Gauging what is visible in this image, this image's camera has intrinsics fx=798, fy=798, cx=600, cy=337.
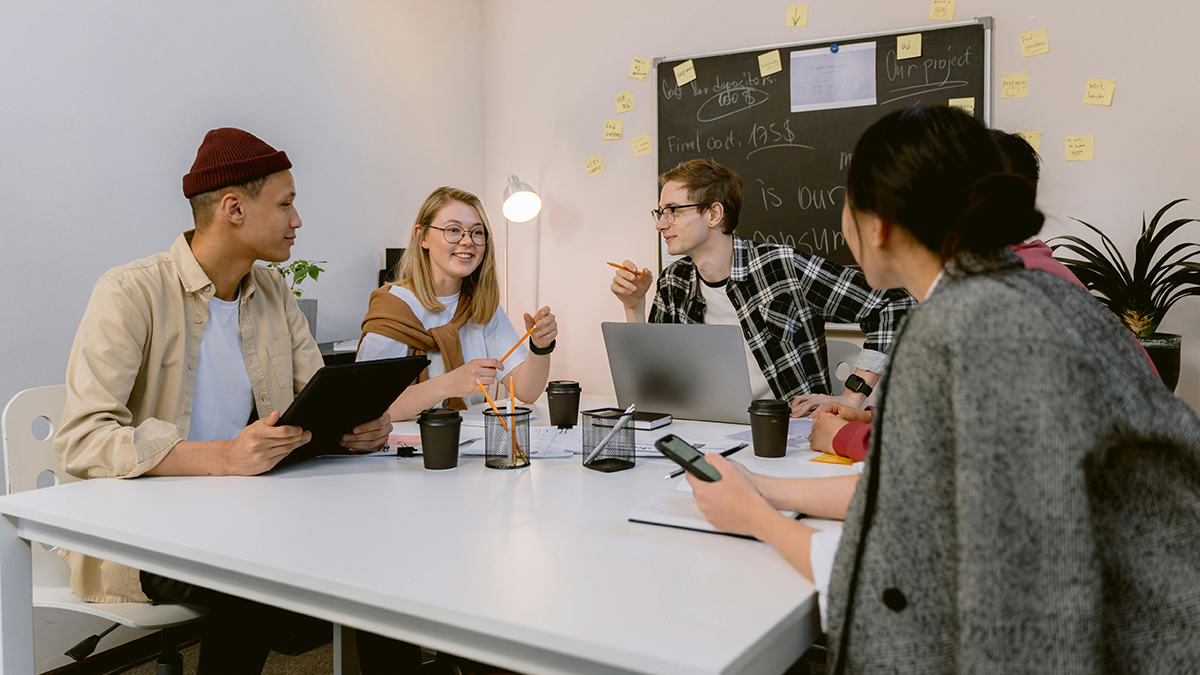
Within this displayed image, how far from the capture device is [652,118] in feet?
11.5

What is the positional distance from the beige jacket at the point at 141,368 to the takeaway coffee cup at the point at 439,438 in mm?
413

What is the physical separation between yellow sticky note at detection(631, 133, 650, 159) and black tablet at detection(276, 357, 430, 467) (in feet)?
7.42

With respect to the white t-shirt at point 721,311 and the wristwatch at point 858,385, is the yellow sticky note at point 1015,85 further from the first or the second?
the wristwatch at point 858,385

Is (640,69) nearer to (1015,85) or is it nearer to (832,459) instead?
(1015,85)

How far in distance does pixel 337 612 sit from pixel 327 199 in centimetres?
242

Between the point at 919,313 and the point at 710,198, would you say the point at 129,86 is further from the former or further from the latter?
the point at 919,313

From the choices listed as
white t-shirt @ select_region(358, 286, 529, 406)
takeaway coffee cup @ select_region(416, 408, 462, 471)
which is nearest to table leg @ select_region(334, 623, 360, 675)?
takeaway coffee cup @ select_region(416, 408, 462, 471)

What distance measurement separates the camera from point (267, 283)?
1.79 m

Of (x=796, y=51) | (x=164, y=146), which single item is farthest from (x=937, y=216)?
(x=796, y=51)

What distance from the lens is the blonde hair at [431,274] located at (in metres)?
2.28

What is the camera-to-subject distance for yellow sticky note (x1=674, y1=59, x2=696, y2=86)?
339 cm

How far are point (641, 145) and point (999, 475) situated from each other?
9.96 ft

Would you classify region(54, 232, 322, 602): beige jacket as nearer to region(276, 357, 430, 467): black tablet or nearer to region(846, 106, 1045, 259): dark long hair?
region(276, 357, 430, 467): black tablet

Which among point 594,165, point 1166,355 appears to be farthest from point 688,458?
point 594,165
